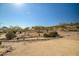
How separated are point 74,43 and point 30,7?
60cm

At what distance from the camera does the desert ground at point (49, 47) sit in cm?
152

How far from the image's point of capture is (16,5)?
5.09 ft

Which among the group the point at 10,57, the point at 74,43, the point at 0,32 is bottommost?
the point at 10,57

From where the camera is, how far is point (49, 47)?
1535mm

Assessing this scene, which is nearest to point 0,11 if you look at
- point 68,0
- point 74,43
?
point 68,0

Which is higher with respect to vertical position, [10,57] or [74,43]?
[74,43]

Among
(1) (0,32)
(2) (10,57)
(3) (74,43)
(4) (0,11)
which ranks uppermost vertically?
(4) (0,11)

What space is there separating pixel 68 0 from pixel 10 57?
860 mm

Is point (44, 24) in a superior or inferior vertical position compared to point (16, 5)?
inferior

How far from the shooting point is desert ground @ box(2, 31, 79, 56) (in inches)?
59.8

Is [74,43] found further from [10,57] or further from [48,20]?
[10,57]

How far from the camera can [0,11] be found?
5.10ft

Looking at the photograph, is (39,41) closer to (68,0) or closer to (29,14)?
(29,14)

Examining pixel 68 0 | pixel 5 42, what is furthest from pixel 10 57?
pixel 68 0
